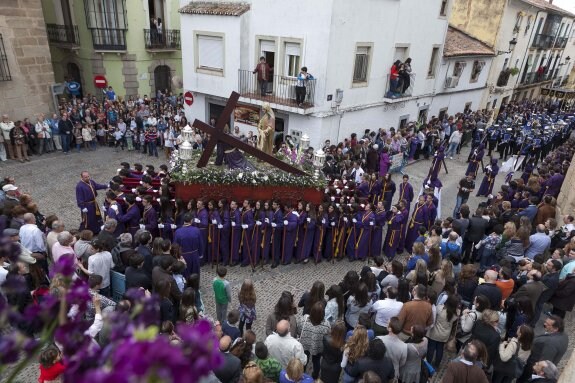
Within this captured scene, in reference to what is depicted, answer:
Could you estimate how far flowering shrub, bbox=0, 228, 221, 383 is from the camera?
1.13 m

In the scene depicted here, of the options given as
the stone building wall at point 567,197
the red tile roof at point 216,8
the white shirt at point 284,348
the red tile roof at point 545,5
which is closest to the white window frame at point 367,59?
the red tile roof at point 216,8

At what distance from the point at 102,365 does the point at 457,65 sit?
78.9 ft

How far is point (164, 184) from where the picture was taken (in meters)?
9.31

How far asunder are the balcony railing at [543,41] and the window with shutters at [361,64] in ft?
69.9

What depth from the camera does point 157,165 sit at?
15.1 m

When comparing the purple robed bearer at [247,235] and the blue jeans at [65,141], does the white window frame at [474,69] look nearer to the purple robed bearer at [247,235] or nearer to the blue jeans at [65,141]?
the purple robed bearer at [247,235]

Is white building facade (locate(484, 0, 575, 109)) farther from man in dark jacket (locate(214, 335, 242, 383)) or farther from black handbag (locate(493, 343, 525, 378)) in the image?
man in dark jacket (locate(214, 335, 242, 383))

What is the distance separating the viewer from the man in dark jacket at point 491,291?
20.0 feet

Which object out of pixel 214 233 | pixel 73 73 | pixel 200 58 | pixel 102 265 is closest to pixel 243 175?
pixel 214 233

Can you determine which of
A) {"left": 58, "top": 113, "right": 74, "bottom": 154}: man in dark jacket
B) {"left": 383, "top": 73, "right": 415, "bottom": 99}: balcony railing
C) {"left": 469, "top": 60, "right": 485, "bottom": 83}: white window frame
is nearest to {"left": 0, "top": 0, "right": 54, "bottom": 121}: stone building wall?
{"left": 58, "top": 113, "right": 74, "bottom": 154}: man in dark jacket

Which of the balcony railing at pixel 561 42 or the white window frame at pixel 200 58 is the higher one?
the balcony railing at pixel 561 42

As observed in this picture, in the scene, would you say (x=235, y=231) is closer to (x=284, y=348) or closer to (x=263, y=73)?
(x=284, y=348)

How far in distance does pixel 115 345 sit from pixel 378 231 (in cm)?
870

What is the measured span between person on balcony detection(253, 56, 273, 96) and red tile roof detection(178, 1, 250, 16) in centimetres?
209
